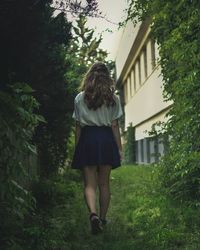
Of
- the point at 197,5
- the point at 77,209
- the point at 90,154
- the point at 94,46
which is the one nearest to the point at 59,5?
the point at 90,154

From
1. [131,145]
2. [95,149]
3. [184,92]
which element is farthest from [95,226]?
[131,145]

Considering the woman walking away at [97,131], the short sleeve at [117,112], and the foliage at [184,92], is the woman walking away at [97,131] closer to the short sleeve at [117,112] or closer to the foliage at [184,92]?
the short sleeve at [117,112]

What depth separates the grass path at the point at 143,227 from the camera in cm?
529

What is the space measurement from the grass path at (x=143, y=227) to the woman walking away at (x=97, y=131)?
0.43 m

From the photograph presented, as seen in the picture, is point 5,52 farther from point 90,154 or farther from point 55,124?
point 55,124

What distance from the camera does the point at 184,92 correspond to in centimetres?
728

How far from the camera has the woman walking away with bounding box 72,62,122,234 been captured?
629 centimetres

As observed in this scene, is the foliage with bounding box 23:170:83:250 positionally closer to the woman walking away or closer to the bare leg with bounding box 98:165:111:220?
the bare leg with bounding box 98:165:111:220

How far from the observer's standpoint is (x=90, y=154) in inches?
247

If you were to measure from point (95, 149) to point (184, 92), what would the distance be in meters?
1.62

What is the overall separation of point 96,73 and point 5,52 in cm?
113

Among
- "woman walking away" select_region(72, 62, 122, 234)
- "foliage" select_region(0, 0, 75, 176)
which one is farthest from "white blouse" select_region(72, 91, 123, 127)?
"foliage" select_region(0, 0, 75, 176)

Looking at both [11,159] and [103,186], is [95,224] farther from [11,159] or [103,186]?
[11,159]

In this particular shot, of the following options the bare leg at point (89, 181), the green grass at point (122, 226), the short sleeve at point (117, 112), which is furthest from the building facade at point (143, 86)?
the bare leg at point (89, 181)
